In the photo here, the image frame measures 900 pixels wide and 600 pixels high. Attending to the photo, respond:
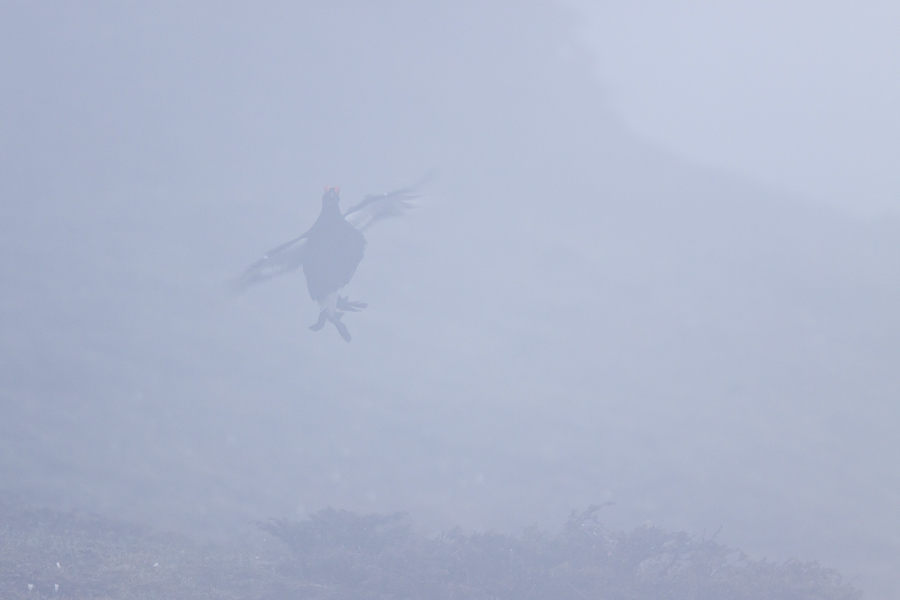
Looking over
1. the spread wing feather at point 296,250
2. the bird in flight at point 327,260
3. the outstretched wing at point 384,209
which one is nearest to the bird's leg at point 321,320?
the bird in flight at point 327,260

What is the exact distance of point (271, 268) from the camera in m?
5.05

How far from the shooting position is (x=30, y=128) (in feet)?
49.0

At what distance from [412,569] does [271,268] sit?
2.06 meters

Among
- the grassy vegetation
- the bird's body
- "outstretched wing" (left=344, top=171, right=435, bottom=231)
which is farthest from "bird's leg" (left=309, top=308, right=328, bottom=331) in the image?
the grassy vegetation

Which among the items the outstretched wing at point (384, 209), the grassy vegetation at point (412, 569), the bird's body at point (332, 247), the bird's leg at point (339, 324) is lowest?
the grassy vegetation at point (412, 569)

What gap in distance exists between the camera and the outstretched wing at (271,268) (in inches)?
195

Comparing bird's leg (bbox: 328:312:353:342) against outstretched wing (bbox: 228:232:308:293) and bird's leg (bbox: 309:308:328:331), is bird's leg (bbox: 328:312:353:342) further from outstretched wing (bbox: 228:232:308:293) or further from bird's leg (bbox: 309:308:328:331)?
outstretched wing (bbox: 228:232:308:293)

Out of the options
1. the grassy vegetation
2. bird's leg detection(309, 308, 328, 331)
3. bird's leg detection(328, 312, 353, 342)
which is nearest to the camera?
bird's leg detection(328, 312, 353, 342)

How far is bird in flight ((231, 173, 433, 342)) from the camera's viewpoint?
4.45 metres

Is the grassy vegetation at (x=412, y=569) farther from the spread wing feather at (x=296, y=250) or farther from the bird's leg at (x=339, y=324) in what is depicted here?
the spread wing feather at (x=296, y=250)

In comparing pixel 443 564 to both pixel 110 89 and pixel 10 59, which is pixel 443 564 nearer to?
pixel 110 89

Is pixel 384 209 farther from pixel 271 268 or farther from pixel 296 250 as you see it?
pixel 271 268

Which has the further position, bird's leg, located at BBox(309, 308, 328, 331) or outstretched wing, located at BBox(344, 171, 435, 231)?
outstretched wing, located at BBox(344, 171, 435, 231)

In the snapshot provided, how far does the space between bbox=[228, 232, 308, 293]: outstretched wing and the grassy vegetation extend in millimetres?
1777
